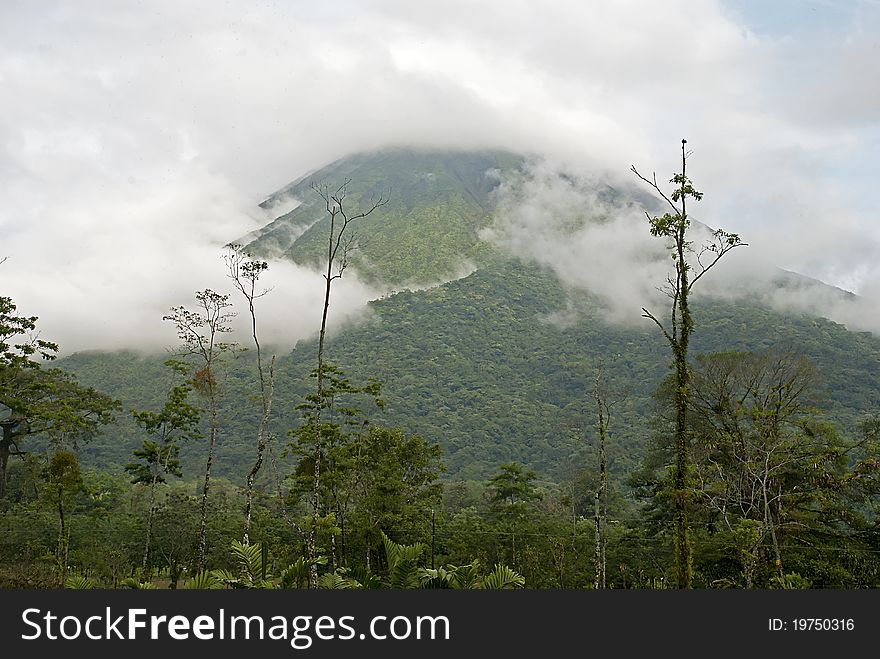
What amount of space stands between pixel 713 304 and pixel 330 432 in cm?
8799

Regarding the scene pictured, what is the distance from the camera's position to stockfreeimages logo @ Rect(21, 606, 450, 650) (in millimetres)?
5992

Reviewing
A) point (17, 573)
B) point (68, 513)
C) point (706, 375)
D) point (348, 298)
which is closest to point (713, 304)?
point (348, 298)

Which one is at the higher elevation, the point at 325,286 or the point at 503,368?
the point at 503,368

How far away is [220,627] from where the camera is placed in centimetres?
603

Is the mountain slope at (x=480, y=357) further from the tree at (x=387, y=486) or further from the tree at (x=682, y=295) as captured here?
the tree at (x=682, y=295)

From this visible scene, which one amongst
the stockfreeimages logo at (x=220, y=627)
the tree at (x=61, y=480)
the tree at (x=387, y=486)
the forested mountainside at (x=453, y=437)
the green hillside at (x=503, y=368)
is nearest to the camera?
the stockfreeimages logo at (x=220, y=627)

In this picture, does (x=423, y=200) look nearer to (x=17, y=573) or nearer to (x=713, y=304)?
(x=713, y=304)

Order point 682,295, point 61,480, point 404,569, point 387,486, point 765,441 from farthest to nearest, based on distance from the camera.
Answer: point 387,486 < point 61,480 < point 765,441 < point 682,295 < point 404,569

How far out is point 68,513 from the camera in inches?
1243

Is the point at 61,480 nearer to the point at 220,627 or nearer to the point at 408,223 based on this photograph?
the point at 220,627

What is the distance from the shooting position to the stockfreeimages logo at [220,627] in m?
5.99

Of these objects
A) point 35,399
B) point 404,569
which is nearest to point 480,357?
point 35,399

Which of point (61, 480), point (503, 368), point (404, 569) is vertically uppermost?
point (503, 368)

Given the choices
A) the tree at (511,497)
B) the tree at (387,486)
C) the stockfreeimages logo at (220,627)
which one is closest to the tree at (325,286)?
the tree at (387,486)
